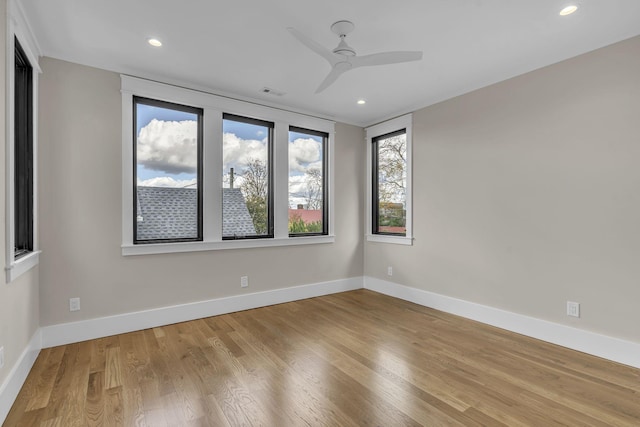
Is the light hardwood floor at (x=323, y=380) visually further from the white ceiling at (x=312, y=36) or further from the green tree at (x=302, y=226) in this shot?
the white ceiling at (x=312, y=36)

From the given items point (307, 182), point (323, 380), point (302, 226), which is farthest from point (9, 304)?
point (307, 182)

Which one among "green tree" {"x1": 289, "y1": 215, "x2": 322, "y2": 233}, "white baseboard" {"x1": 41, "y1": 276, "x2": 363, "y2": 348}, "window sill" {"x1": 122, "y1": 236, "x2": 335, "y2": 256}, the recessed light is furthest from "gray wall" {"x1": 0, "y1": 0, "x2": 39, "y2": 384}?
the recessed light

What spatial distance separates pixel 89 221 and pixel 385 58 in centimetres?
299

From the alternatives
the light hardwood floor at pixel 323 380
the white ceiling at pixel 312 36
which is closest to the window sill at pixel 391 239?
the light hardwood floor at pixel 323 380

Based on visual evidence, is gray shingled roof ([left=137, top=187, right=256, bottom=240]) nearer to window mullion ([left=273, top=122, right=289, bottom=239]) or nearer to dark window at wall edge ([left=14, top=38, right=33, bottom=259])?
window mullion ([left=273, top=122, right=289, bottom=239])

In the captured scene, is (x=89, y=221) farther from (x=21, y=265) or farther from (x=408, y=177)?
(x=408, y=177)

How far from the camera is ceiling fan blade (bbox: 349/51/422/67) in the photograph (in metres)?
2.29

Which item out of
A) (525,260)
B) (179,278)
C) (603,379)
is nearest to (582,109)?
(525,260)

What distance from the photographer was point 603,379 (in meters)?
2.27

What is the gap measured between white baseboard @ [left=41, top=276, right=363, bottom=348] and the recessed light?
377cm

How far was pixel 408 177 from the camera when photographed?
14.2ft

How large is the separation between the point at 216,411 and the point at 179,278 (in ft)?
6.15

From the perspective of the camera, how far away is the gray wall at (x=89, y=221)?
2.82 metres

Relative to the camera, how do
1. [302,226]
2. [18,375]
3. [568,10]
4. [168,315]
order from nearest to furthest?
[18,375] < [568,10] < [168,315] < [302,226]
